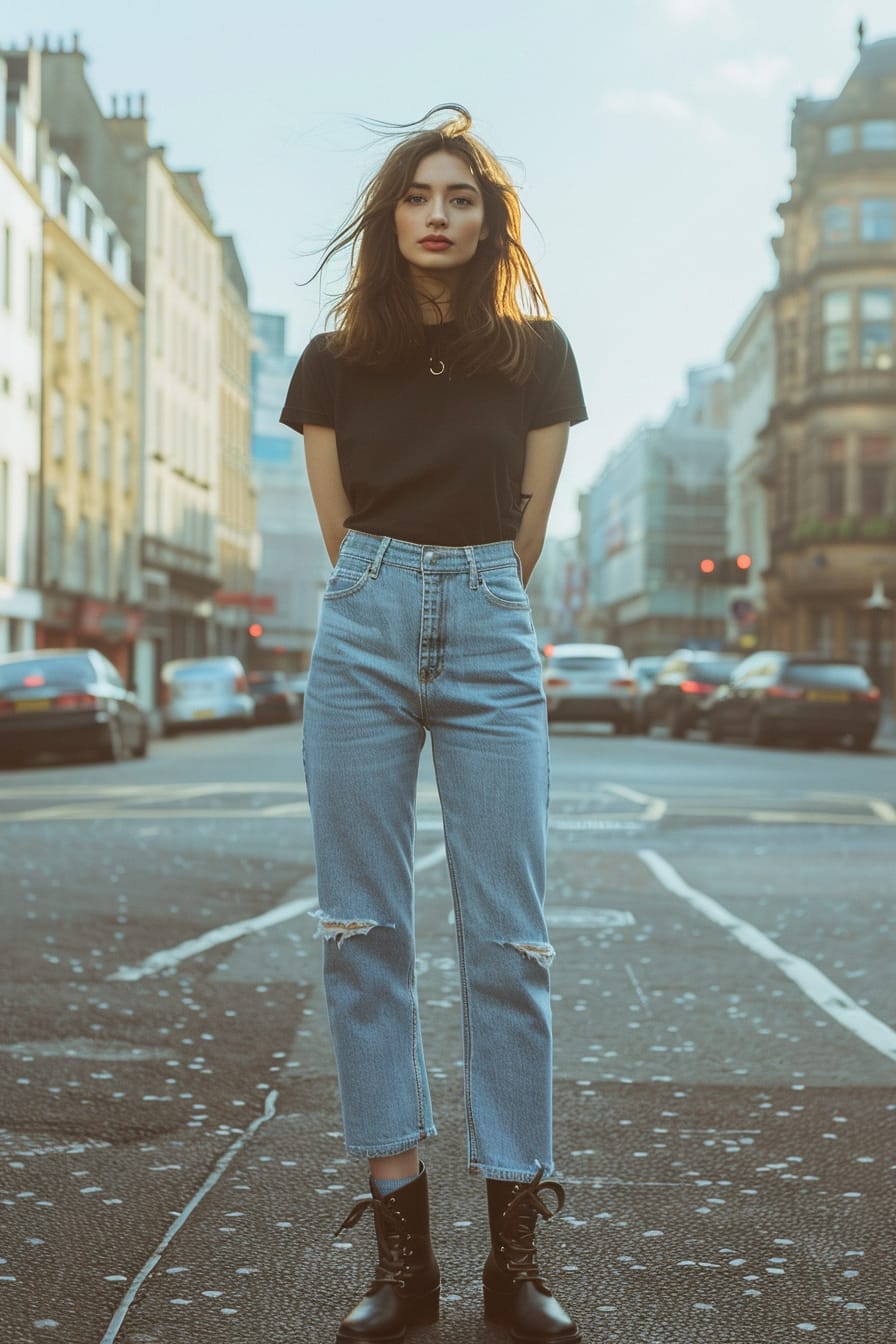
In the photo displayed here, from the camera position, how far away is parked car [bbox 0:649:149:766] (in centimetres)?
2383

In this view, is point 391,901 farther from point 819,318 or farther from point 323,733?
point 819,318

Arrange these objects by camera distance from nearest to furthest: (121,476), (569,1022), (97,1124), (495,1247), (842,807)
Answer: (495,1247) < (97,1124) < (569,1022) < (842,807) < (121,476)

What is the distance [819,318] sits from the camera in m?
58.6

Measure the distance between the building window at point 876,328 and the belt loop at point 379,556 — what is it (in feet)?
184

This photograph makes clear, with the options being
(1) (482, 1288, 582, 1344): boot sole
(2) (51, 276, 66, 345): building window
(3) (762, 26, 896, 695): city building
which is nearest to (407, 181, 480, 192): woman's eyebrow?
(1) (482, 1288, 582, 1344): boot sole

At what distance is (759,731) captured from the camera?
97.1ft

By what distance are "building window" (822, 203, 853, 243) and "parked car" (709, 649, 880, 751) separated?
31.4 m

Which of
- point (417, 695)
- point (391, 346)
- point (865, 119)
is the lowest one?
point (417, 695)

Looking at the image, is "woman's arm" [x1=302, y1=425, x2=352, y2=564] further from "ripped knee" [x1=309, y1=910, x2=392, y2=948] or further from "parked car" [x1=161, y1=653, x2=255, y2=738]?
"parked car" [x1=161, y1=653, x2=255, y2=738]

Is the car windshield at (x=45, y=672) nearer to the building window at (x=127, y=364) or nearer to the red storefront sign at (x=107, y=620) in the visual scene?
the red storefront sign at (x=107, y=620)

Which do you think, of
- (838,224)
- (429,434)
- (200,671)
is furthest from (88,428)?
(429,434)

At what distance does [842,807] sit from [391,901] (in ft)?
44.8

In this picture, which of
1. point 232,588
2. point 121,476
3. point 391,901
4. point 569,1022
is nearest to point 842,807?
point 569,1022

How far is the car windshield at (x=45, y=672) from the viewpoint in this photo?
950 inches
